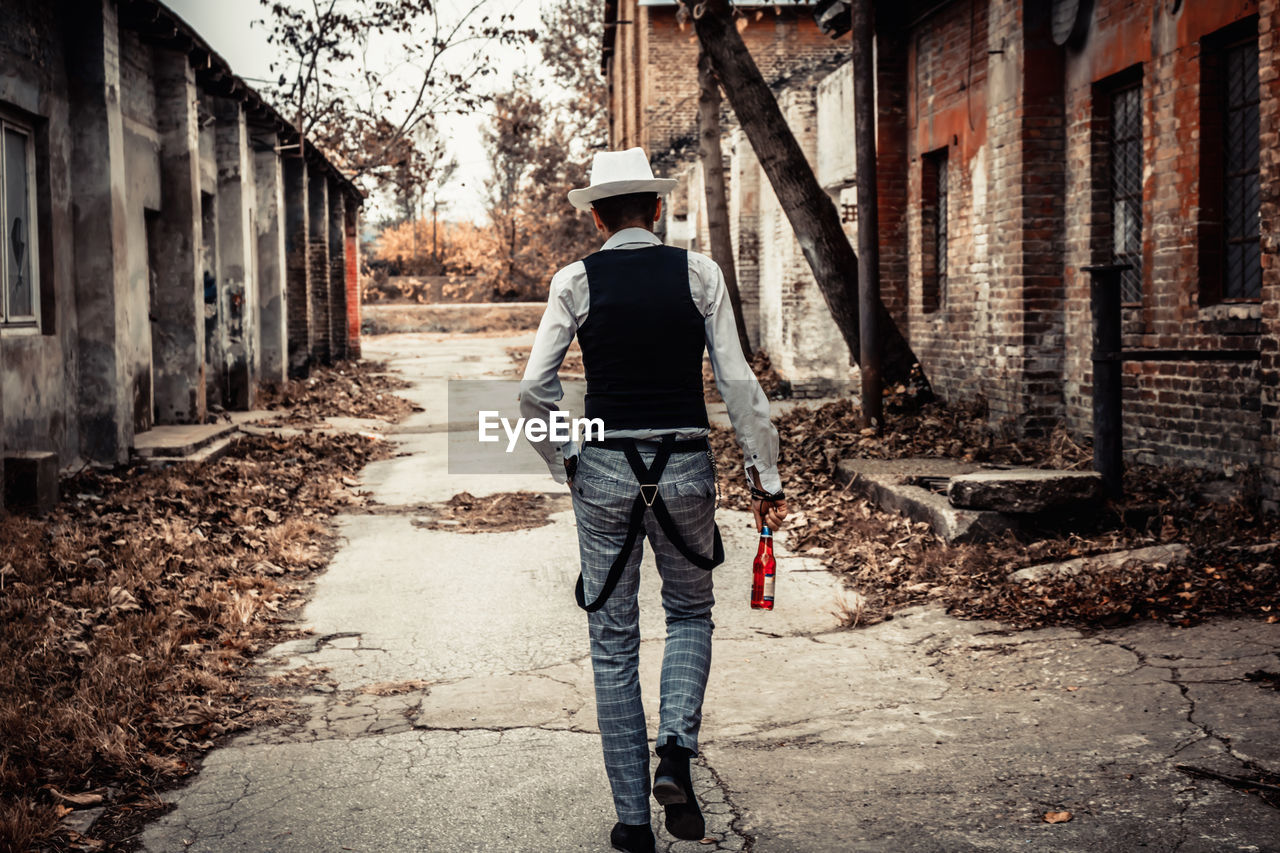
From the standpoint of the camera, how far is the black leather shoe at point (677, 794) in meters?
3.53

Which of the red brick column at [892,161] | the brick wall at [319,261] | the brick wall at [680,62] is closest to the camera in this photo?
the red brick column at [892,161]

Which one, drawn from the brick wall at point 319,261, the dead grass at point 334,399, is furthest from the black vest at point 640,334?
the brick wall at point 319,261

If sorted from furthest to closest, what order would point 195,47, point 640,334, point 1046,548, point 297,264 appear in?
point 297,264 < point 195,47 < point 1046,548 < point 640,334

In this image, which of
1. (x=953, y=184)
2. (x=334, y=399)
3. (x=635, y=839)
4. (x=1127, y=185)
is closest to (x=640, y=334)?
(x=635, y=839)

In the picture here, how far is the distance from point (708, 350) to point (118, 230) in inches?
331

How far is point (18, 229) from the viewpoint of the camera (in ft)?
31.4

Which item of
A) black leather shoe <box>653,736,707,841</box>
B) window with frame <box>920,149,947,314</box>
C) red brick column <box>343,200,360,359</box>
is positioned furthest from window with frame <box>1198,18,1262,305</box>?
red brick column <box>343,200,360,359</box>

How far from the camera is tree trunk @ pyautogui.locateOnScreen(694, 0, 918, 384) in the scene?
1163 centimetres

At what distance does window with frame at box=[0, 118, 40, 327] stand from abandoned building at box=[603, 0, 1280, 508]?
7679 millimetres

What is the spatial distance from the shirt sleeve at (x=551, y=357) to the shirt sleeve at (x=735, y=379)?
0.37m

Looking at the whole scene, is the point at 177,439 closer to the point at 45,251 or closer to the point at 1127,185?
the point at 45,251

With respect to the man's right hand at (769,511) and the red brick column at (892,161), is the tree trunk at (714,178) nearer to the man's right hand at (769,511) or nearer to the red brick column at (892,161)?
the red brick column at (892,161)

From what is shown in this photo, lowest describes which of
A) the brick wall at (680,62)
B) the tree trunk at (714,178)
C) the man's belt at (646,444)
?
the man's belt at (646,444)

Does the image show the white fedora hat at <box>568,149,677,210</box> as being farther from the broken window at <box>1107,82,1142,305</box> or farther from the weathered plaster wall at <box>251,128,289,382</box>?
the weathered plaster wall at <box>251,128,289,382</box>
